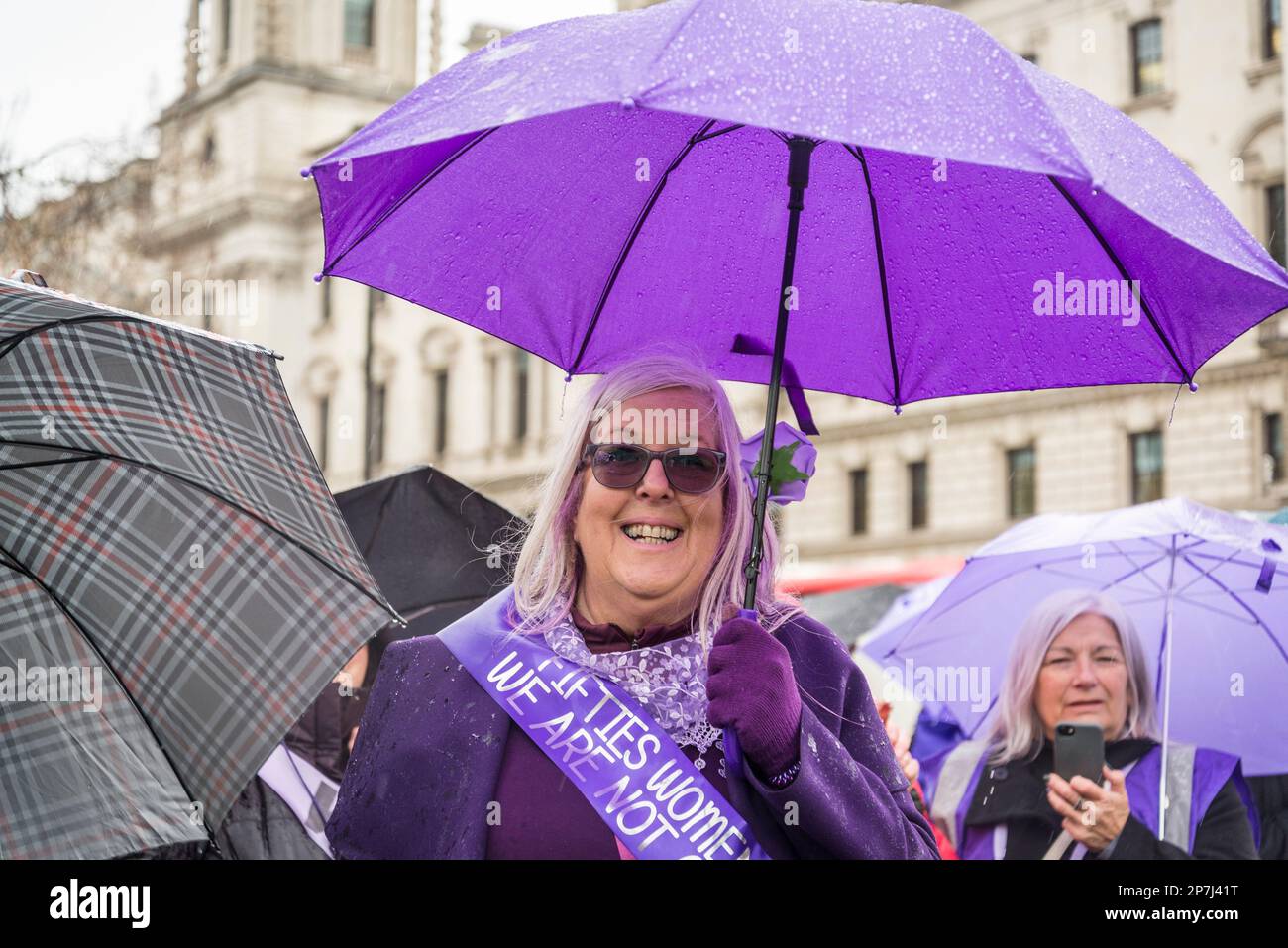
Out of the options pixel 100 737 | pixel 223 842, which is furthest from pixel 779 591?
pixel 223 842

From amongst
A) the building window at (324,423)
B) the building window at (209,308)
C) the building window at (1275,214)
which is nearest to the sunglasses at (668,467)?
the building window at (1275,214)

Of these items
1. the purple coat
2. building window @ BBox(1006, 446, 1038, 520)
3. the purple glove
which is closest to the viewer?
the purple glove

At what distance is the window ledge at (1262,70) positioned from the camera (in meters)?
30.5

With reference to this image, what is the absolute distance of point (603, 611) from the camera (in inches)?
138

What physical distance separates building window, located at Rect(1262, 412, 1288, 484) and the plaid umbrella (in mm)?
28148

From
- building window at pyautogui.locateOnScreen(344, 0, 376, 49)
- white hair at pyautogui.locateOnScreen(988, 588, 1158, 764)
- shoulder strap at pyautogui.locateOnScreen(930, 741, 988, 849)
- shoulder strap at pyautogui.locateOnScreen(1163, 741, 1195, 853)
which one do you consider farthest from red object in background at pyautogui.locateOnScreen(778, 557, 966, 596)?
building window at pyautogui.locateOnScreen(344, 0, 376, 49)

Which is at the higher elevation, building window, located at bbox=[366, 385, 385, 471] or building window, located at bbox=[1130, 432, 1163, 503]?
building window, located at bbox=[366, 385, 385, 471]

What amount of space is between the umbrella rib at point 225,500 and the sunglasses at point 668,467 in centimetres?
49

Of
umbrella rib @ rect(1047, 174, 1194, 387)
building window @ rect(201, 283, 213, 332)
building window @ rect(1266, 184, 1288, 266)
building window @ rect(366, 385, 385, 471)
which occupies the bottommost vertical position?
umbrella rib @ rect(1047, 174, 1194, 387)

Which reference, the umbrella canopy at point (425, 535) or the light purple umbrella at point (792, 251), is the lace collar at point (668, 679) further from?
the umbrella canopy at point (425, 535)

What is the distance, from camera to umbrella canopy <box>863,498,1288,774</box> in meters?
5.79

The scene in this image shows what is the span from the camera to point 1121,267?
3.69 metres

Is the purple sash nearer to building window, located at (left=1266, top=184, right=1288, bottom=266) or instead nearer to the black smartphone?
the black smartphone

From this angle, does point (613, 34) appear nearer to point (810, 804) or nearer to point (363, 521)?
point (810, 804)
